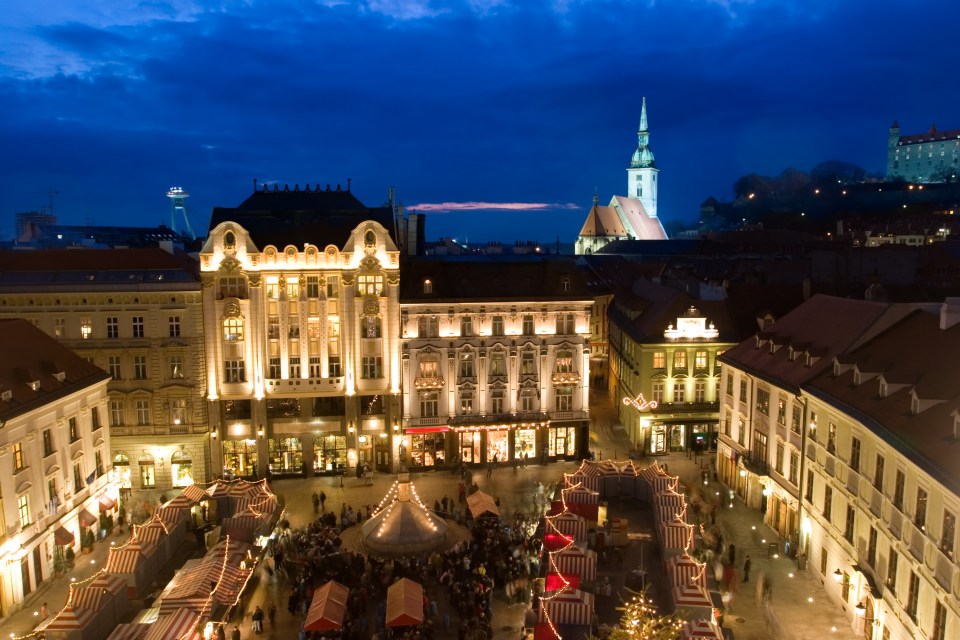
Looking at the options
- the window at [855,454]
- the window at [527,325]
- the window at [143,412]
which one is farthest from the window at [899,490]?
the window at [143,412]

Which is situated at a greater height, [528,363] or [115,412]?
[528,363]

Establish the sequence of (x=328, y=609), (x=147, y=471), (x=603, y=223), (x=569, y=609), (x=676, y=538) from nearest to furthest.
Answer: (x=569, y=609), (x=328, y=609), (x=676, y=538), (x=147, y=471), (x=603, y=223)

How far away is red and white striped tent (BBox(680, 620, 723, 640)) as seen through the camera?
2552 cm

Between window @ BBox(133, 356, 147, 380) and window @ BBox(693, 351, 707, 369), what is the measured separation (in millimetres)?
40678

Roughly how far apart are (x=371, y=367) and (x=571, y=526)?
73.1 ft

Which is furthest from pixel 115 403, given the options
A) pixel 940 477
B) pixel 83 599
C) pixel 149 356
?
pixel 940 477

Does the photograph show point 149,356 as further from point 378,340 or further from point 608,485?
point 608,485

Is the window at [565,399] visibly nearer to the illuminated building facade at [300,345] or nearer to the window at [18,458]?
the illuminated building facade at [300,345]

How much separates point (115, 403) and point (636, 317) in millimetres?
41919

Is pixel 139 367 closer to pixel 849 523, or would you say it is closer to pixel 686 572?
pixel 686 572

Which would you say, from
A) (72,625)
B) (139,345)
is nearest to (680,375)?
(139,345)

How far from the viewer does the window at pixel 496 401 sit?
55.2 metres

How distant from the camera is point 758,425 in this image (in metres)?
46.0

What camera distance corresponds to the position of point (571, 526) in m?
A: 36.8
